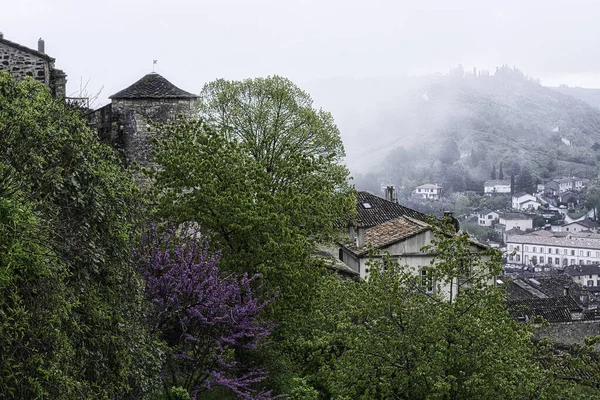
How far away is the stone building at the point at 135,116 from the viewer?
21469mm

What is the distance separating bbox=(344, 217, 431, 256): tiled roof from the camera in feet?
110

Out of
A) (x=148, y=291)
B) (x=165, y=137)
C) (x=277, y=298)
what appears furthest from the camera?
(x=165, y=137)

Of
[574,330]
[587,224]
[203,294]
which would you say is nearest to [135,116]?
[203,294]

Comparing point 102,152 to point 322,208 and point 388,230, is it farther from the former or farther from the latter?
point 388,230

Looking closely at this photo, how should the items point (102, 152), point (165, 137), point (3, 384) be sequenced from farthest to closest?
point (165, 137) < point (102, 152) < point (3, 384)

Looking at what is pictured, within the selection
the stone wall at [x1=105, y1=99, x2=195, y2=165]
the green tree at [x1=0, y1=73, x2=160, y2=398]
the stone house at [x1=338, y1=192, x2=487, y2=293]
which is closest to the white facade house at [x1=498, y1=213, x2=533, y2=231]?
the stone house at [x1=338, y1=192, x2=487, y2=293]

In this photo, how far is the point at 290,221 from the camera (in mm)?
19156

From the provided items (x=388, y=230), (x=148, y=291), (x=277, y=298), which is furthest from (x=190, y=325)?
(x=388, y=230)

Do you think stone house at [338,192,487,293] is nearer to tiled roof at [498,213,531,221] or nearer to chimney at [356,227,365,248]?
chimney at [356,227,365,248]

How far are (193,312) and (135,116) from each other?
843cm

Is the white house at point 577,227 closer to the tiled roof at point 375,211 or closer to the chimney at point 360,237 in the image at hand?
the tiled roof at point 375,211

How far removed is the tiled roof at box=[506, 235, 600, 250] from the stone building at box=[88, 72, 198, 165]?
128 m

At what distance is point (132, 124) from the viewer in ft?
70.8

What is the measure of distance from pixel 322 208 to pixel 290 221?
107 centimetres
